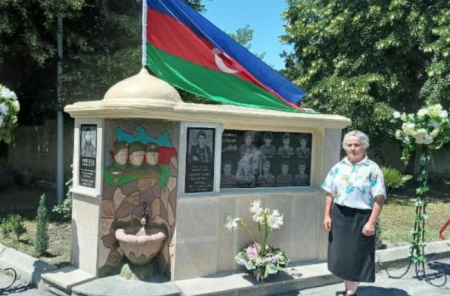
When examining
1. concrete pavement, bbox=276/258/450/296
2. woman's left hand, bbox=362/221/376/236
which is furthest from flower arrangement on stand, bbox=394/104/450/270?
woman's left hand, bbox=362/221/376/236

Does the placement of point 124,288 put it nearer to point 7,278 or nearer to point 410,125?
point 7,278

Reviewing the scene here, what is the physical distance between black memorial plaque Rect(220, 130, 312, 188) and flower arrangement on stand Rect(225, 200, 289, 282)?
45 centimetres

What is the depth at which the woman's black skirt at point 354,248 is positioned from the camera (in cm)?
505

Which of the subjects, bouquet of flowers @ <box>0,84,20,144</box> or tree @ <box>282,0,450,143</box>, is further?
tree @ <box>282,0,450,143</box>

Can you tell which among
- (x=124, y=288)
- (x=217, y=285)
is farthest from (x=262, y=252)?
(x=124, y=288)

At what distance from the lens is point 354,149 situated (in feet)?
16.6

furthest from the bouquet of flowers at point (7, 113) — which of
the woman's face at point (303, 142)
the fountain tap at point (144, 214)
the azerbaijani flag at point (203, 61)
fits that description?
the woman's face at point (303, 142)

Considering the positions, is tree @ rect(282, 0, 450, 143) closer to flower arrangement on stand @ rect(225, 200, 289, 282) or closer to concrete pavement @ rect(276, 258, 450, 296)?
concrete pavement @ rect(276, 258, 450, 296)

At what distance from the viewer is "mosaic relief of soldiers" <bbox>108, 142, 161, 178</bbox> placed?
555 cm

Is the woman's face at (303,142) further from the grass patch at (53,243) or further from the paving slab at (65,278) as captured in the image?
the grass patch at (53,243)

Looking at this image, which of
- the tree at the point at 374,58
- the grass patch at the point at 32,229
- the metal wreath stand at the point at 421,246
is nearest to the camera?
the metal wreath stand at the point at 421,246

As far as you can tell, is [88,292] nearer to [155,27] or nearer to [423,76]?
[155,27]

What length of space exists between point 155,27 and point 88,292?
3179 mm

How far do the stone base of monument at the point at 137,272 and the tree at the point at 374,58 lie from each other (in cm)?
922
